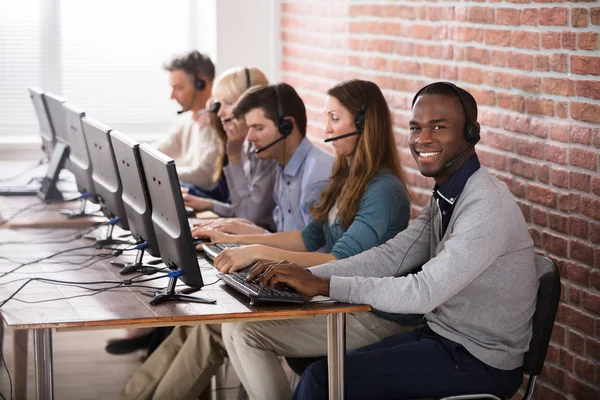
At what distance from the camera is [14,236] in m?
3.41

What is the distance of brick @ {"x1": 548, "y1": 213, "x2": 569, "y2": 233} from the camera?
2732 millimetres

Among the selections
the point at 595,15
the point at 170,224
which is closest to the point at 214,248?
the point at 170,224

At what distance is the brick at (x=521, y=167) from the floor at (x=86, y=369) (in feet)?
4.27

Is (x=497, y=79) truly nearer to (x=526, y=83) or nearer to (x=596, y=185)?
(x=526, y=83)

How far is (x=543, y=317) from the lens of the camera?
7.58 feet

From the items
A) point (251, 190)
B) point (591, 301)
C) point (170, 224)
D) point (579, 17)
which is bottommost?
point (591, 301)

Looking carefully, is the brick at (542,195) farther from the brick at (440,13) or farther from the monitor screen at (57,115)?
the monitor screen at (57,115)

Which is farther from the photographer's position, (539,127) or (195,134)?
(195,134)

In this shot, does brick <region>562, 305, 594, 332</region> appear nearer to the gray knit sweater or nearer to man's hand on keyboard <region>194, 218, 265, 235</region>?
the gray knit sweater

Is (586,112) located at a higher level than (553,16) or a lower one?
lower

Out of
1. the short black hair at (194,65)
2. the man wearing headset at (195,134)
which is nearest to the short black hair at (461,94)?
the man wearing headset at (195,134)

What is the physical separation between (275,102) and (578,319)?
1383 millimetres

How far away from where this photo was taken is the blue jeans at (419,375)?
7.64 feet

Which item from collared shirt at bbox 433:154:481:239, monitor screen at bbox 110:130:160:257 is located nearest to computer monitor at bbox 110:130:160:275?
monitor screen at bbox 110:130:160:257
